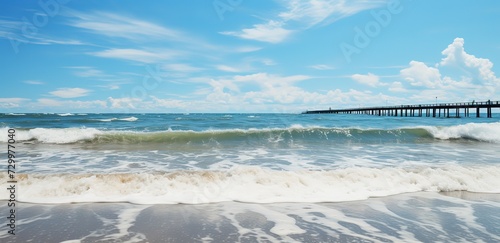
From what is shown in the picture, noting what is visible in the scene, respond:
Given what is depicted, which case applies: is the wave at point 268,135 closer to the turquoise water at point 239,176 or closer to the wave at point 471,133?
the wave at point 471,133

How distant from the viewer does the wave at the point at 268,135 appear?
1783cm

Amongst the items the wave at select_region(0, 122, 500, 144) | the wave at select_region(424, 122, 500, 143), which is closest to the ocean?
the wave at select_region(0, 122, 500, 144)

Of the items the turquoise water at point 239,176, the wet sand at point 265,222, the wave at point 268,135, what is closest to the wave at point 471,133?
the wave at point 268,135

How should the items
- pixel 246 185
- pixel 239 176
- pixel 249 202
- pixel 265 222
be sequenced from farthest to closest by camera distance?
1. pixel 239 176
2. pixel 246 185
3. pixel 249 202
4. pixel 265 222

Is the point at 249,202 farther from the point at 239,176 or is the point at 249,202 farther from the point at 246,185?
the point at 239,176

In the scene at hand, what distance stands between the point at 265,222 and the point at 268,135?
582 inches

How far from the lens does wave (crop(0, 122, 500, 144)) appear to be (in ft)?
58.5

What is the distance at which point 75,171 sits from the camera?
28.6 ft

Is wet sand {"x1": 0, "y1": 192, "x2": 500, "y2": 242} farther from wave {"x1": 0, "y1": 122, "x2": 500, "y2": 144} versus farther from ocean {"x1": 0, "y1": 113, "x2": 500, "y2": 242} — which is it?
wave {"x1": 0, "y1": 122, "x2": 500, "y2": 144}

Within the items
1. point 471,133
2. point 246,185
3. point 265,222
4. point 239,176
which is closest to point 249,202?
point 246,185

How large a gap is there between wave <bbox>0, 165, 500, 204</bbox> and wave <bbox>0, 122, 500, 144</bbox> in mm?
10005

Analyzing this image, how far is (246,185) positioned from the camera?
707 cm

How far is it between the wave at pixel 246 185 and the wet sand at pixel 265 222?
1.29ft

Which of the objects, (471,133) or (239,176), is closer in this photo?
(239,176)
